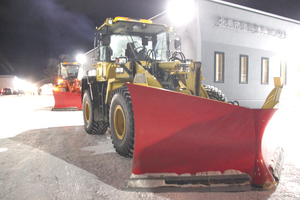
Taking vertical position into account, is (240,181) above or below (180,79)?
below

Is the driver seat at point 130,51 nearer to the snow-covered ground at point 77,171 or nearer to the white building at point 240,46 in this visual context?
the snow-covered ground at point 77,171

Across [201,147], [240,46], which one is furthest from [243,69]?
[201,147]

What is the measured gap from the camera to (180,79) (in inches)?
191

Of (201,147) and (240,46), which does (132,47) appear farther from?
(240,46)

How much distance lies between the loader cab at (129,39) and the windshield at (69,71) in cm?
1339

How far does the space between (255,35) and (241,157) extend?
14.9 metres

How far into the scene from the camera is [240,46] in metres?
15.1

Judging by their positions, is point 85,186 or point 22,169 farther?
point 22,169

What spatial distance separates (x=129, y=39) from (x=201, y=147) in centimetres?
344

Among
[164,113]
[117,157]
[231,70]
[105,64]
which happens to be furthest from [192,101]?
[231,70]

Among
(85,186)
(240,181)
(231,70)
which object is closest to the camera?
(240,181)

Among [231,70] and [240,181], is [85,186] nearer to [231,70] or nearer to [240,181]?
[240,181]

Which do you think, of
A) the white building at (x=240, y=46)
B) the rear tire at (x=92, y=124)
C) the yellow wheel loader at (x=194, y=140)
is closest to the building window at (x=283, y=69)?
the white building at (x=240, y=46)

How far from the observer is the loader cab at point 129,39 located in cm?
528
